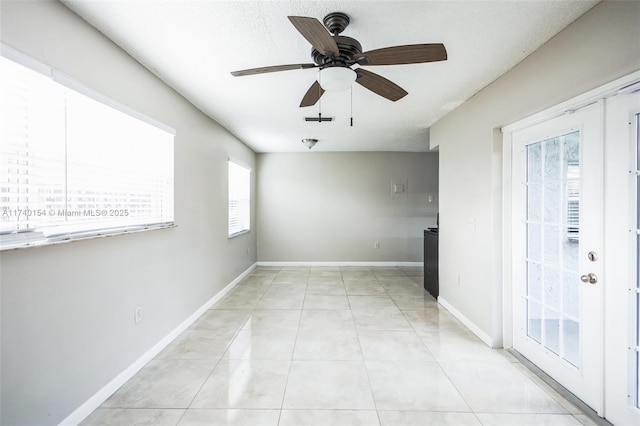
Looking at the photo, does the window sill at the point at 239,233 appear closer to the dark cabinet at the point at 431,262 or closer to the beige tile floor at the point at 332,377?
the beige tile floor at the point at 332,377

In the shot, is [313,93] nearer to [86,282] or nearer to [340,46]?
[340,46]

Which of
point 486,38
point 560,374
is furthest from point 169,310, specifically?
point 486,38

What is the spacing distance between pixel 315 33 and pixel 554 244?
84.8 inches

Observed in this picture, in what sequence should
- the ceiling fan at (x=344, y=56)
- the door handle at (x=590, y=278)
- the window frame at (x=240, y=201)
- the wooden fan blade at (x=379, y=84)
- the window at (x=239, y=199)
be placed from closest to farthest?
1. the ceiling fan at (x=344, y=56)
2. the door handle at (x=590, y=278)
3. the wooden fan blade at (x=379, y=84)
4. the window frame at (x=240, y=201)
5. the window at (x=239, y=199)

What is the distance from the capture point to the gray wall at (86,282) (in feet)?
4.57

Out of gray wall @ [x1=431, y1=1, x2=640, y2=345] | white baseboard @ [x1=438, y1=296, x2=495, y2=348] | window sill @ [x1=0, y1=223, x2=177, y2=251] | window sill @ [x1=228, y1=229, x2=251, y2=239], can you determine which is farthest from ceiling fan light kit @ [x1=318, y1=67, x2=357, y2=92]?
window sill @ [x1=228, y1=229, x2=251, y2=239]

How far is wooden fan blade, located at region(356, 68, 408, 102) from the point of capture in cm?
188

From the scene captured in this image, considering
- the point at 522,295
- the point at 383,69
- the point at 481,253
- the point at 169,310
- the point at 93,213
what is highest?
the point at 383,69

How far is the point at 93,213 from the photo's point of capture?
186 cm

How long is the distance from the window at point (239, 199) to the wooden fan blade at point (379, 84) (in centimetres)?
297

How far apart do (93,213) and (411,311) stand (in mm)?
3284

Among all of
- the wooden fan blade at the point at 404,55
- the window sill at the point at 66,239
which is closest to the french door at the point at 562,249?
the wooden fan blade at the point at 404,55

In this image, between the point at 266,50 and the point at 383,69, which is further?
the point at 383,69

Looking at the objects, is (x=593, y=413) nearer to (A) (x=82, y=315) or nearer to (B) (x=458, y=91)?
(B) (x=458, y=91)
